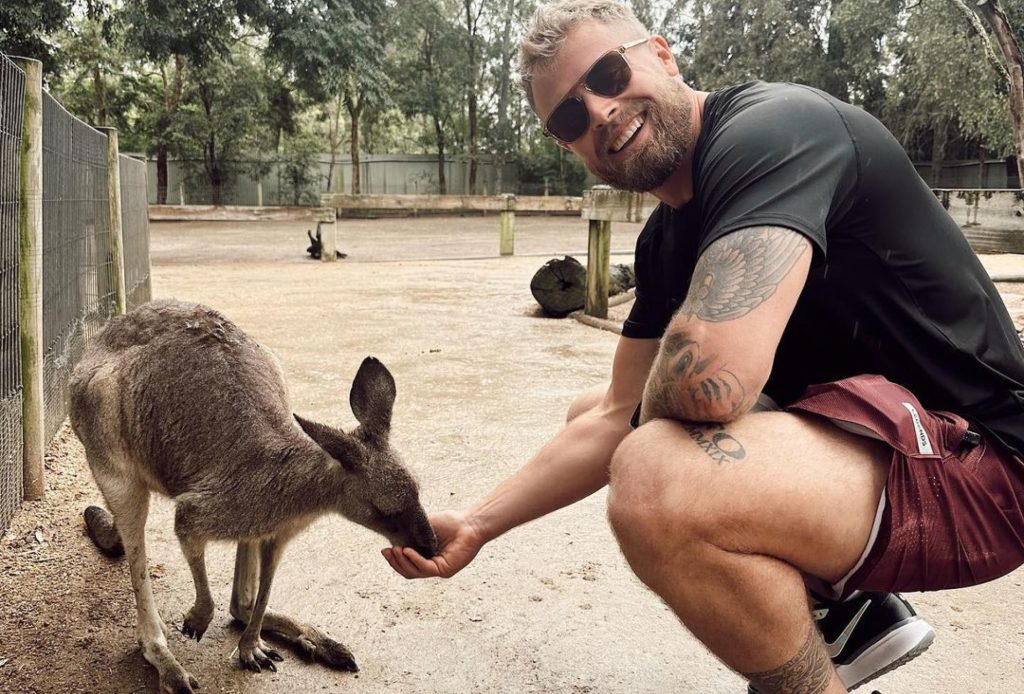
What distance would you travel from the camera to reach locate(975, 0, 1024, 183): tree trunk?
6789mm

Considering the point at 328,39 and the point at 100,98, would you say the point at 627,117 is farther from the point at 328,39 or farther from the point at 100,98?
the point at 100,98

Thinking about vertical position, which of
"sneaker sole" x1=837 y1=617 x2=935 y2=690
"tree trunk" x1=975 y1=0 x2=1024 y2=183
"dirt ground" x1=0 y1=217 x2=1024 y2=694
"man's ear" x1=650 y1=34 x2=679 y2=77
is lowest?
"dirt ground" x1=0 y1=217 x2=1024 y2=694

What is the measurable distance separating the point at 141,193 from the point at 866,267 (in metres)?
7.45

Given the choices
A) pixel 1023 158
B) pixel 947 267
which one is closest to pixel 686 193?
pixel 947 267

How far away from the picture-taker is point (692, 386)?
56.7 inches

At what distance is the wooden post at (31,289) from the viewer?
9.89 ft

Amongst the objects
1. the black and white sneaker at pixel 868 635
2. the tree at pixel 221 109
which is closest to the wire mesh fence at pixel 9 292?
the black and white sneaker at pixel 868 635

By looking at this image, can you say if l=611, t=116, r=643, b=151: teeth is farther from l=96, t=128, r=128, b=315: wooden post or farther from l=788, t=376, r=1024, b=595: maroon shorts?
l=96, t=128, r=128, b=315: wooden post

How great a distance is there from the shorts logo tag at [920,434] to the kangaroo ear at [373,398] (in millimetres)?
1081

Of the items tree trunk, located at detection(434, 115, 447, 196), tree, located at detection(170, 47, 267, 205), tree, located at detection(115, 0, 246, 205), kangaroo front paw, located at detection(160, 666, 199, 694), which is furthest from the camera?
tree trunk, located at detection(434, 115, 447, 196)

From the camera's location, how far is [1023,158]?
290 inches

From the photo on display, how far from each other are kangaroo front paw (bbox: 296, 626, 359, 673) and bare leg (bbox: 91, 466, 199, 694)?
0.85ft

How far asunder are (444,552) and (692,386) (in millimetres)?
806

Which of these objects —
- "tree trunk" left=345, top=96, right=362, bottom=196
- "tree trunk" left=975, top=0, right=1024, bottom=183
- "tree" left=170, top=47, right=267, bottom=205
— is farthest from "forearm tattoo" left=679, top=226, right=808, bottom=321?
"tree trunk" left=345, top=96, right=362, bottom=196
